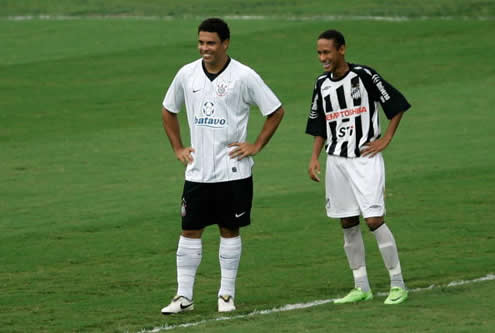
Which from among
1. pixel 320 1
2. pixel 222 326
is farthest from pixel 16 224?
pixel 320 1

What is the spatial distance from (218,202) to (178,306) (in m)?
0.87

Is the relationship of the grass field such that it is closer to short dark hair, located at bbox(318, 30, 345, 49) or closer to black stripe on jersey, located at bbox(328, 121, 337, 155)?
black stripe on jersey, located at bbox(328, 121, 337, 155)

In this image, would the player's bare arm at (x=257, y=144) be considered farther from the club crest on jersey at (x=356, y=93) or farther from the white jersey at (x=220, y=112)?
the club crest on jersey at (x=356, y=93)

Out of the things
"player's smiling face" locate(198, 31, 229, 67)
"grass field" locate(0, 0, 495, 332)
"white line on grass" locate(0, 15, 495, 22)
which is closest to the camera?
"player's smiling face" locate(198, 31, 229, 67)

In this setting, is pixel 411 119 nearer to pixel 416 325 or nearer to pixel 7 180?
pixel 7 180

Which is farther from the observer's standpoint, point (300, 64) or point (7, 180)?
point (300, 64)

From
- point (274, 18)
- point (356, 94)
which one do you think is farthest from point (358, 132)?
point (274, 18)

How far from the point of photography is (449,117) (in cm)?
2122

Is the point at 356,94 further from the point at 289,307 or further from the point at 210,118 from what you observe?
the point at 289,307

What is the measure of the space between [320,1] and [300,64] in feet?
36.9

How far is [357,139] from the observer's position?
29.6 ft

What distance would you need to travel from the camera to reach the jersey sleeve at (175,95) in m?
9.20

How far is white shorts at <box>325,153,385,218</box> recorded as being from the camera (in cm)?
895

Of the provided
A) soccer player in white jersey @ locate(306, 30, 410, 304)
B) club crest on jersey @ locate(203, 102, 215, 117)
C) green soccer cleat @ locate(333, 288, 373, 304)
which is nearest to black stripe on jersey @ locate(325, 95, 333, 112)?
soccer player in white jersey @ locate(306, 30, 410, 304)
